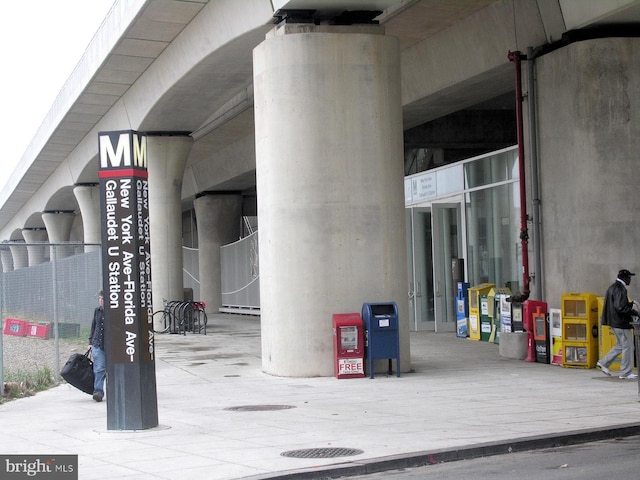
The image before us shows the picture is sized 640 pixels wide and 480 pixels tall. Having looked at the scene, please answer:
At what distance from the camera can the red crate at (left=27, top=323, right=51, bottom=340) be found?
2438 cm

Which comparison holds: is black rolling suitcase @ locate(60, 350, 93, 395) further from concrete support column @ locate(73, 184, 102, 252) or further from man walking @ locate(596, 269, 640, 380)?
concrete support column @ locate(73, 184, 102, 252)

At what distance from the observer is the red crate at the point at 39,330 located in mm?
24375

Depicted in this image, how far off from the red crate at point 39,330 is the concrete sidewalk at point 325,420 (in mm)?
7138

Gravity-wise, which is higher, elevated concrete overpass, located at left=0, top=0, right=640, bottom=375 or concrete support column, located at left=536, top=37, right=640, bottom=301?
elevated concrete overpass, located at left=0, top=0, right=640, bottom=375

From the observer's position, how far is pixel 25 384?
16.2m

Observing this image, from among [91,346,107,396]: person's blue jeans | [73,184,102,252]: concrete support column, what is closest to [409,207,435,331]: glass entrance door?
[91,346,107,396]: person's blue jeans

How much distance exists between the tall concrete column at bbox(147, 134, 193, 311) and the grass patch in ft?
45.8

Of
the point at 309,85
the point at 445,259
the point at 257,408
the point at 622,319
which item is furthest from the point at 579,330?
the point at 445,259

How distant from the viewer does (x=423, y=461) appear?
9.26 m

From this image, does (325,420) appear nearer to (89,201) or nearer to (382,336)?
(382,336)

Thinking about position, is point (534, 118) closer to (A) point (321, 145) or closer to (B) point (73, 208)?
(A) point (321, 145)

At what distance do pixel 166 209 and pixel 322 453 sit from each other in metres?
23.5

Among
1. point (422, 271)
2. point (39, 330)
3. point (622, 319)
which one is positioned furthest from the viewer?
point (422, 271)

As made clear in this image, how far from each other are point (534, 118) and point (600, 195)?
2.55 meters
